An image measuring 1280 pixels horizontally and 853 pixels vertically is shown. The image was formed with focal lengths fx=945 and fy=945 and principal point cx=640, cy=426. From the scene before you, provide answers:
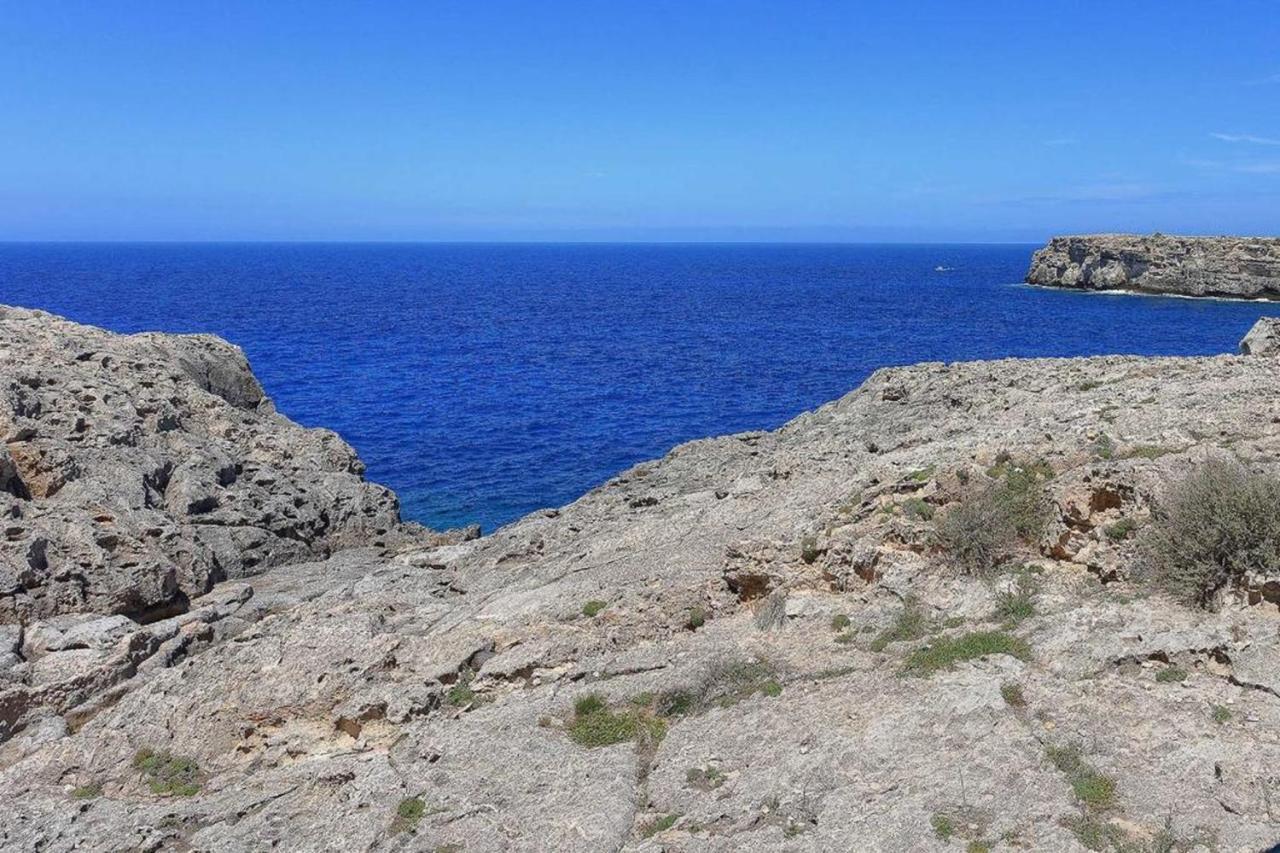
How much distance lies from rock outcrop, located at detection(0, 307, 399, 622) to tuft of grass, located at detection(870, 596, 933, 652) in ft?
54.2

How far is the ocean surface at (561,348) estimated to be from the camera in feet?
158

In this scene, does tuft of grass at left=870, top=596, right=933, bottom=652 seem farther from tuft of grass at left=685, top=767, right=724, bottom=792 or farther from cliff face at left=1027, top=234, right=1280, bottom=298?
cliff face at left=1027, top=234, right=1280, bottom=298

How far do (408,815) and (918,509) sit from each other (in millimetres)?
9589

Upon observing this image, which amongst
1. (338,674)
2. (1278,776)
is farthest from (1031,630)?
(338,674)

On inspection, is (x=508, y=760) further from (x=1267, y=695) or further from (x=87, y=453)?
(x=87, y=453)

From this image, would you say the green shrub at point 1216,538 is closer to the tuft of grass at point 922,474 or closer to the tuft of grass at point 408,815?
the tuft of grass at point 922,474

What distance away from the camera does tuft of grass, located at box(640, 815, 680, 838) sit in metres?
10.7

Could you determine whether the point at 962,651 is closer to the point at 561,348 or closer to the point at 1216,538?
the point at 1216,538

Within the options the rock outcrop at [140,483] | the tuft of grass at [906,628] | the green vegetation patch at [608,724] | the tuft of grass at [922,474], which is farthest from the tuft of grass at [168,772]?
the tuft of grass at [922,474]

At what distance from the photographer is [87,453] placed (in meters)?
25.6

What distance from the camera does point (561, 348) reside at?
84.9m

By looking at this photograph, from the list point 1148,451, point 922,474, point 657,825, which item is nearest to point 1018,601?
point 922,474

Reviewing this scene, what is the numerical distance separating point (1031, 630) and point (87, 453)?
23948mm

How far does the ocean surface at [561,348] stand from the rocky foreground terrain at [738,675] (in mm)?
19442
